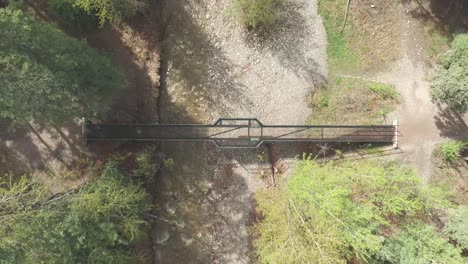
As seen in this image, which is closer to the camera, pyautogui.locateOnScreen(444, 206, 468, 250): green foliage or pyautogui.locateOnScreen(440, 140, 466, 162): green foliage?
pyautogui.locateOnScreen(444, 206, 468, 250): green foliage

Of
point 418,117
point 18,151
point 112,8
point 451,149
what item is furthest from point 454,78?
point 18,151

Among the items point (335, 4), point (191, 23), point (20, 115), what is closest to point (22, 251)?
point (20, 115)

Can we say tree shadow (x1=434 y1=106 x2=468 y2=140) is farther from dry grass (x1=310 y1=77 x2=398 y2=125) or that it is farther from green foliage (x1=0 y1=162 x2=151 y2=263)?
green foliage (x1=0 y1=162 x2=151 y2=263)

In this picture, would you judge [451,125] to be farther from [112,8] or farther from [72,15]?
[72,15]

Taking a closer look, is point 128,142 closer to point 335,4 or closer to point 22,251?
point 22,251

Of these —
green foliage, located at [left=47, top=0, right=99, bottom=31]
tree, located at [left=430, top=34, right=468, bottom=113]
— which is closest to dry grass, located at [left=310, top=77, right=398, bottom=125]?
tree, located at [left=430, top=34, right=468, bottom=113]

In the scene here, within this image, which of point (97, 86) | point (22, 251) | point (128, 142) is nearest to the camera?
point (22, 251)

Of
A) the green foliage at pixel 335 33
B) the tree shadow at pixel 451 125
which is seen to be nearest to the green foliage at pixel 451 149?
the tree shadow at pixel 451 125
